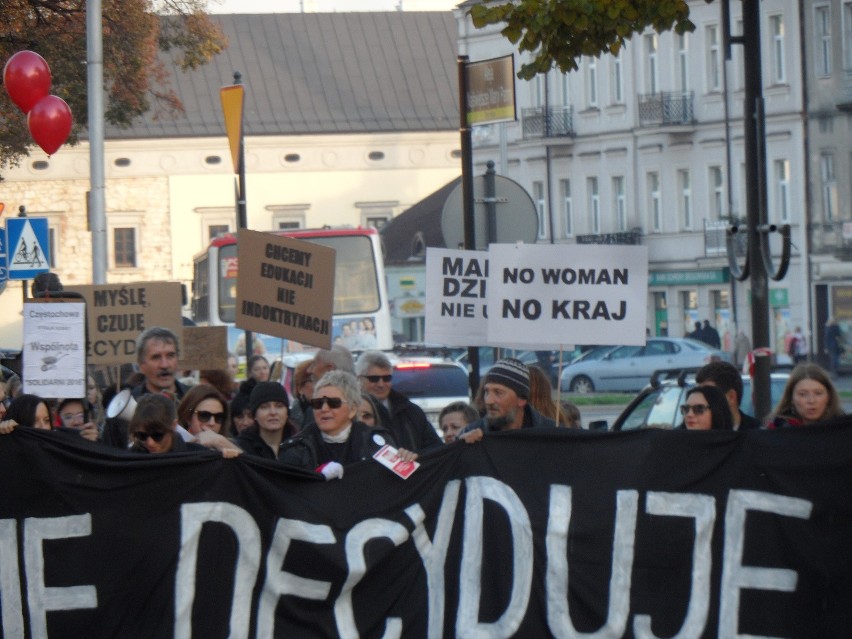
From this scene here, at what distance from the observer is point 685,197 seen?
54406 mm

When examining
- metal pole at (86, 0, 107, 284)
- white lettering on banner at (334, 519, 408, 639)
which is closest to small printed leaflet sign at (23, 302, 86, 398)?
white lettering on banner at (334, 519, 408, 639)

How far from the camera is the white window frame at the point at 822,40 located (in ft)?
158

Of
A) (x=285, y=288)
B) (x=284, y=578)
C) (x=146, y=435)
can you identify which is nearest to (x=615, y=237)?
(x=285, y=288)

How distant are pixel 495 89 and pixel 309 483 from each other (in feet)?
15.7

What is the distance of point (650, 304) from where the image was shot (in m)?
54.9

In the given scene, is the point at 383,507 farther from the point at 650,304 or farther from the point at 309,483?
the point at 650,304

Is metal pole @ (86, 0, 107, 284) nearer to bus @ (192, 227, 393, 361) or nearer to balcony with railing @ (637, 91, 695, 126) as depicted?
bus @ (192, 227, 393, 361)

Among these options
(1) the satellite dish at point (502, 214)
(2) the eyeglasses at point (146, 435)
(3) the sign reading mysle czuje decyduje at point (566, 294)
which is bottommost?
(2) the eyeglasses at point (146, 435)

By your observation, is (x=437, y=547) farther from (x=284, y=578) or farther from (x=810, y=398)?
(x=810, y=398)

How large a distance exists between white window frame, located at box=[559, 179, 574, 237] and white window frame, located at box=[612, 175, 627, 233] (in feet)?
7.48

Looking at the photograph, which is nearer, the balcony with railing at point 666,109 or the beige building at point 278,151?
the balcony with railing at point 666,109

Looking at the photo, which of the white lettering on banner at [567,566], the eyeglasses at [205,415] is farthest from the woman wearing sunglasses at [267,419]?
the white lettering on banner at [567,566]

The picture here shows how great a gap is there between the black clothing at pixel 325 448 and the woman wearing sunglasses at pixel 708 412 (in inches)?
58.2

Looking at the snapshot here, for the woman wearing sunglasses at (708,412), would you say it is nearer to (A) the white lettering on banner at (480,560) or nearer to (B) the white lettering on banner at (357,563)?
(A) the white lettering on banner at (480,560)
